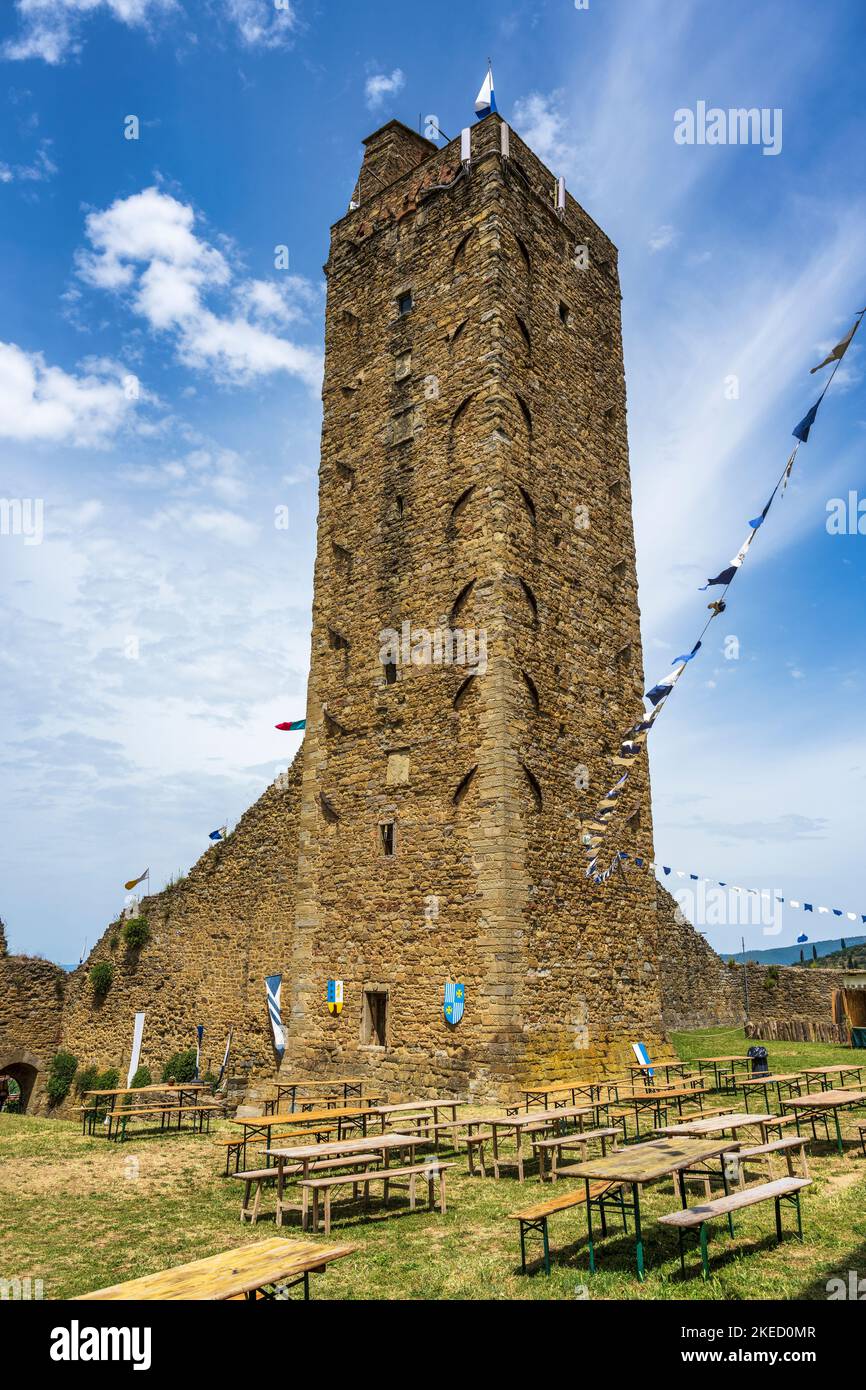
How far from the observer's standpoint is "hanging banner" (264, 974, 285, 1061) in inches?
686

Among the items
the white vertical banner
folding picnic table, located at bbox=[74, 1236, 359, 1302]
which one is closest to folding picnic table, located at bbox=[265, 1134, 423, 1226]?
folding picnic table, located at bbox=[74, 1236, 359, 1302]

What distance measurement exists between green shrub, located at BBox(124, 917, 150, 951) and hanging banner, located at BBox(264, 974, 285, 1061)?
20.6 ft

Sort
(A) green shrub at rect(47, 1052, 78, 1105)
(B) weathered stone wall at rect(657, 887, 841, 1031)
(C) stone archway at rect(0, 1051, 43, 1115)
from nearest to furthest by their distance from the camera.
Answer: (A) green shrub at rect(47, 1052, 78, 1105), (C) stone archway at rect(0, 1051, 43, 1115), (B) weathered stone wall at rect(657, 887, 841, 1031)

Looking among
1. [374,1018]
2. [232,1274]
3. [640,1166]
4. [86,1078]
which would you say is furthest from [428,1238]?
[86,1078]

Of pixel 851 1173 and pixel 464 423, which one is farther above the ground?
pixel 464 423

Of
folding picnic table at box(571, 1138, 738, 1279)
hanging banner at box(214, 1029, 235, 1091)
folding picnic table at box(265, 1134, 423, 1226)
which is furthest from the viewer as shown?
hanging banner at box(214, 1029, 235, 1091)

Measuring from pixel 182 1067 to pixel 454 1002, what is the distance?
34.4ft

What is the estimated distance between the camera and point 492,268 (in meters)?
15.1

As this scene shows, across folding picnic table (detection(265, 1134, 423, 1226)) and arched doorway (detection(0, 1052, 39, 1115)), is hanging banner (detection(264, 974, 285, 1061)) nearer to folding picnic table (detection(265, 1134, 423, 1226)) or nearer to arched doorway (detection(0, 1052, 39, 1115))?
folding picnic table (detection(265, 1134, 423, 1226))

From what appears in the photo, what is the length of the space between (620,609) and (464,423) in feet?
15.4
